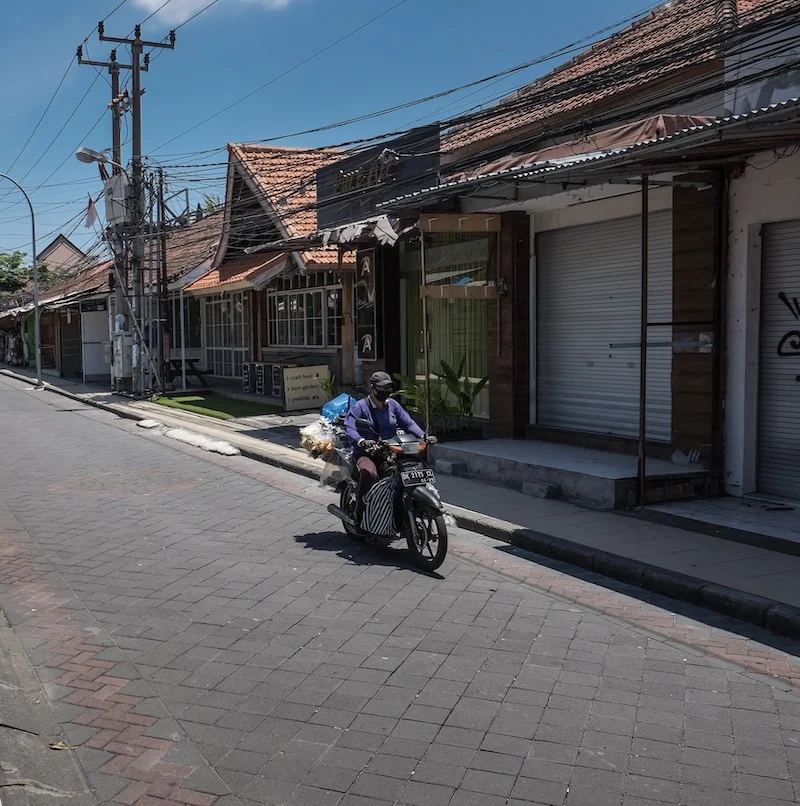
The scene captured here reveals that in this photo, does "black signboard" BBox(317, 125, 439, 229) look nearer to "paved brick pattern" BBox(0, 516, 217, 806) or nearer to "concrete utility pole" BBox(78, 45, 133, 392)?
"concrete utility pole" BBox(78, 45, 133, 392)

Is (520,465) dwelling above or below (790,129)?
below

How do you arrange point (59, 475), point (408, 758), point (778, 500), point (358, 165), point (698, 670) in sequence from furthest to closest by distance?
1. point (358, 165)
2. point (59, 475)
3. point (778, 500)
4. point (698, 670)
5. point (408, 758)

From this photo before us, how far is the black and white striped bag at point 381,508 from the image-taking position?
7.48m

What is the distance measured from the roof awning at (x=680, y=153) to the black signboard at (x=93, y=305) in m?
23.0

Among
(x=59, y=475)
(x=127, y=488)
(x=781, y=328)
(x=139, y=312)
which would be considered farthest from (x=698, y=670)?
(x=139, y=312)

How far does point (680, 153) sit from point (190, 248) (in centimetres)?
2743

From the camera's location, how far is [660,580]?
668 centimetres

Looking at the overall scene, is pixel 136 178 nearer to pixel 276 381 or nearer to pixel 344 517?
pixel 276 381

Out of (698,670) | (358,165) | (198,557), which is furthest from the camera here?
(358,165)

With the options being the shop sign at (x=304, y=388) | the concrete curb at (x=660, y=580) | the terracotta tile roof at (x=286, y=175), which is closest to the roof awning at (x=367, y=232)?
the shop sign at (x=304, y=388)

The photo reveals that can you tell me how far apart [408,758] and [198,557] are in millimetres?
4066

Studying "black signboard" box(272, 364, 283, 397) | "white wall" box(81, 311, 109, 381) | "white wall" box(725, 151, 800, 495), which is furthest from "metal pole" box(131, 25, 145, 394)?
"white wall" box(725, 151, 800, 495)

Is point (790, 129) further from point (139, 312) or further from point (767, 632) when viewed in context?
point (139, 312)

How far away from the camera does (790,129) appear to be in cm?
696
